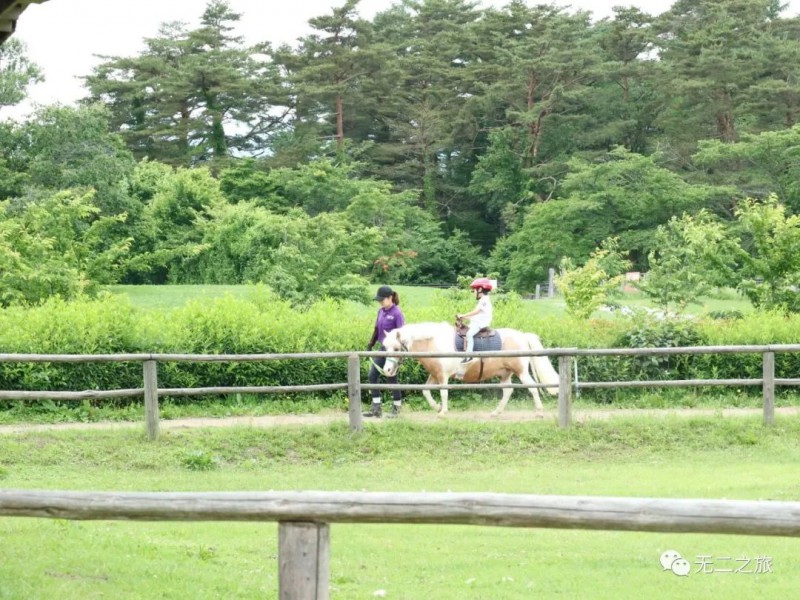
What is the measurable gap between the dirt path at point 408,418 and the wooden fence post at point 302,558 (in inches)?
371

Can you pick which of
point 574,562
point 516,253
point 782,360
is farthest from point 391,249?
point 574,562

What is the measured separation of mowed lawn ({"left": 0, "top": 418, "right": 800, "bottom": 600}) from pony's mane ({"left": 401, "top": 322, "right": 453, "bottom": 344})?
1470 millimetres

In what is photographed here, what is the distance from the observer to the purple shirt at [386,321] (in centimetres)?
1449

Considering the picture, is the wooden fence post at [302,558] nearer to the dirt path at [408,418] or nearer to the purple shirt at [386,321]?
the dirt path at [408,418]

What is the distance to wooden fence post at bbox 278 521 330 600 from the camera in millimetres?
4020

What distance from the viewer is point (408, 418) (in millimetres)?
14039

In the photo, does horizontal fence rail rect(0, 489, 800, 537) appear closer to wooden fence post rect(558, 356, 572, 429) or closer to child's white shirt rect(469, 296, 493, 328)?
wooden fence post rect(558, 356, 572, 429)

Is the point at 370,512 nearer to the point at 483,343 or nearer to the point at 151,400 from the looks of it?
the point at 151,400

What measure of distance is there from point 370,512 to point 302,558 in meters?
0.32

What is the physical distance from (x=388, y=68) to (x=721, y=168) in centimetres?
1834

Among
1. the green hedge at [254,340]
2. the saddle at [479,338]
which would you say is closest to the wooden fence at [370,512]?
the saddle at [479,338]

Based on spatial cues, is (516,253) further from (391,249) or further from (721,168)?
(721,168)

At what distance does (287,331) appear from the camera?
51.3 ft

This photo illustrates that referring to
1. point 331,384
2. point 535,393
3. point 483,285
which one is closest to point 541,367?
point 535,393
